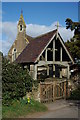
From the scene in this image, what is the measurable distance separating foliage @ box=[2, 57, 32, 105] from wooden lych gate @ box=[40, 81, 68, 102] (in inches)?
40.8

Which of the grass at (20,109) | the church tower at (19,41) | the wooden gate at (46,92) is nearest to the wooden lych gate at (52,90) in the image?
the wooden gate at (46,92)

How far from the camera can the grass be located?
7.53m

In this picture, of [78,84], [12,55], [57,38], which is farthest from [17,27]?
[78,84]

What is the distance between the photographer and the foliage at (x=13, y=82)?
907cm

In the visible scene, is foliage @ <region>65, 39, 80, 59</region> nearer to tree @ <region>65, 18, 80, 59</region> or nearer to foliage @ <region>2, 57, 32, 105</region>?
tree @ <region>65, 18, 80, 59</region>

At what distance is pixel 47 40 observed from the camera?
13.7m

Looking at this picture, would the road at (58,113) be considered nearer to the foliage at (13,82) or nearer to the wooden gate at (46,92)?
the wooden gate at (46,92)

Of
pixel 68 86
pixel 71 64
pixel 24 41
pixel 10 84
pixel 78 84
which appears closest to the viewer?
pixel 10 84

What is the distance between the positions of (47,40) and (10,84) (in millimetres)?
5886

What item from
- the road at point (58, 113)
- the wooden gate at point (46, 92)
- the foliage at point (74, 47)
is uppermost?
the foliage at point (74, 47)

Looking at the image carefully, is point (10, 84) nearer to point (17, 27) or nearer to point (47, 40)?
point (47, 40)

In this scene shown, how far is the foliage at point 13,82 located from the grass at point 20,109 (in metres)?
0.44

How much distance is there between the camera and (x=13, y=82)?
9.60 meters

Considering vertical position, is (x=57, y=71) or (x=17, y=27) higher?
(x=17, y=27)
